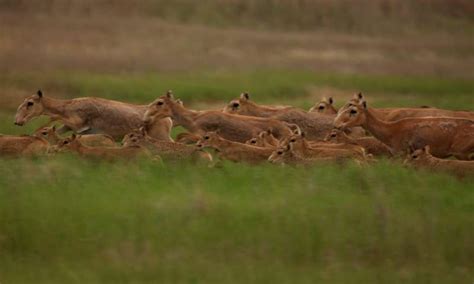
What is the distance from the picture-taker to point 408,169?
1738 centimetres

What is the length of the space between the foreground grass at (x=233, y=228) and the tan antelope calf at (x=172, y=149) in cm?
168

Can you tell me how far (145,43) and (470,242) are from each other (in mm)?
26967

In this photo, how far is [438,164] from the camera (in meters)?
17.5

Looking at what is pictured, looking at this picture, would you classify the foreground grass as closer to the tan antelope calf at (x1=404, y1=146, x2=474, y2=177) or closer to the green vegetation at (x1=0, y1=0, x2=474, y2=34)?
the tan antelope calf at (x1=404, y1=146, x2=474, y2=177)

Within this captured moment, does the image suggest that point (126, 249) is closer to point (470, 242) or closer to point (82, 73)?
point (470, 242)

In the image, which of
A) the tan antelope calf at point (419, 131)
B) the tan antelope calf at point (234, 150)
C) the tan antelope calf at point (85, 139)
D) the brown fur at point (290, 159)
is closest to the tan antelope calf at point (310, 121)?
the tan antelope calf at point (419, 131)

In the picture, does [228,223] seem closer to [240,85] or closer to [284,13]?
[240,85]

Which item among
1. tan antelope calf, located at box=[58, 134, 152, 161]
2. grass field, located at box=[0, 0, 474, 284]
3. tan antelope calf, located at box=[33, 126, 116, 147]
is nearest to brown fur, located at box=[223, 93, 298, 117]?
tan antelope calf, located at box=[33, 126, 116, 147]

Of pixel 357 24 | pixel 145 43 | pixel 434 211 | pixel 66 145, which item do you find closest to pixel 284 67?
pixel 145 43

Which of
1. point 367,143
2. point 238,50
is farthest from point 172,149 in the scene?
point 238,50

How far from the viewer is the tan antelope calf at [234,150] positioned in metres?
18.5

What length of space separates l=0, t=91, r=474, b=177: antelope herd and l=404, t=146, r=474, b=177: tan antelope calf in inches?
0.5

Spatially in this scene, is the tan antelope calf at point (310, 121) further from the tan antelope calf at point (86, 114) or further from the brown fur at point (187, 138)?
the brown fur at point (187, 138)

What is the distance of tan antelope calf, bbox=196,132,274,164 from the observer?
60.8 feet
